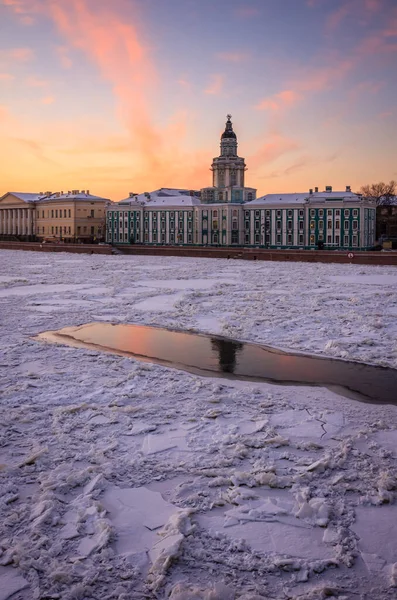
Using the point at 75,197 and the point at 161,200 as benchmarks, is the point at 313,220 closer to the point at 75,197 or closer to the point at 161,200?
the point at 161,200

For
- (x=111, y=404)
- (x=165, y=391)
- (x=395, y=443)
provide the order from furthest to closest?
(x=165, y=391), (x=111, y=404), (x=395, y=443)

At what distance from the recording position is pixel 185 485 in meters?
4.43

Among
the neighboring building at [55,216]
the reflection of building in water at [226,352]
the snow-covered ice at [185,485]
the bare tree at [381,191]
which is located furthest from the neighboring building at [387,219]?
the snow-covered ice at [185,485]

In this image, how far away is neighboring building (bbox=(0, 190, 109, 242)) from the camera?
3499 inches

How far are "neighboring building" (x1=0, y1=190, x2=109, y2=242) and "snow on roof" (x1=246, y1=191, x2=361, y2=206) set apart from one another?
88.8ft

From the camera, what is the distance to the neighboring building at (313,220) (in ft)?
223

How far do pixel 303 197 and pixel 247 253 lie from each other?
3457cm

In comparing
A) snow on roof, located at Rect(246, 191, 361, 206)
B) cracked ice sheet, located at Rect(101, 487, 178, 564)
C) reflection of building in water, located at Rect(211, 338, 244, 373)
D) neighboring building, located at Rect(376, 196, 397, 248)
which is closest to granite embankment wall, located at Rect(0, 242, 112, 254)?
snow on roof, located at Rect(246, 191, 361, 206)

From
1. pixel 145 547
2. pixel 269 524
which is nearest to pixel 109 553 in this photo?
pixel 145 547

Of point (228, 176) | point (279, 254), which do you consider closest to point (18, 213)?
point (228, 176)

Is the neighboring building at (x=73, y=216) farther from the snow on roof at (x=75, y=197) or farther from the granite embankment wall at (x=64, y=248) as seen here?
the granite embankment wall at (x=64, y=248)

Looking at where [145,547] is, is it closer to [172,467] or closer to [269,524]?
[269,524]

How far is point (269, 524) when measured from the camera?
12.9 feet

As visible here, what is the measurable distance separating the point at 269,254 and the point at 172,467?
34525mm
